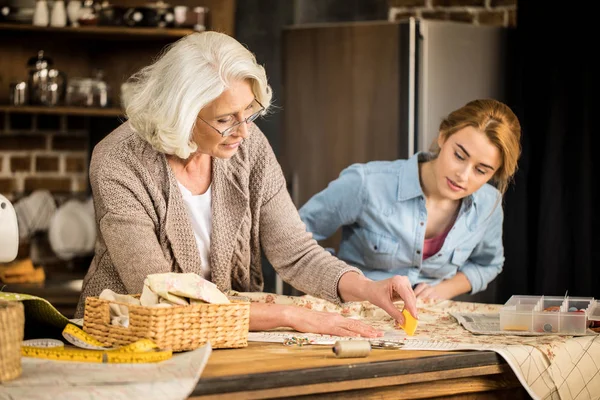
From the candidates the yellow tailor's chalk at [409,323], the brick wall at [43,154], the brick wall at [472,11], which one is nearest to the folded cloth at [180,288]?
the yellow tailor's chalk at [409,323]

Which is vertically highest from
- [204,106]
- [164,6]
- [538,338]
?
[164,6]

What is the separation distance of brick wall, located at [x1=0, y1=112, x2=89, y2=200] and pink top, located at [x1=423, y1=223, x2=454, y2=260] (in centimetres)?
198

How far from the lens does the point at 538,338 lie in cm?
219

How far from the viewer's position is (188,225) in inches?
95.7

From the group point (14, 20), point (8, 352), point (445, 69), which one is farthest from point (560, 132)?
point (8, 352)

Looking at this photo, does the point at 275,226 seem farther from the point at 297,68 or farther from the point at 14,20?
the point at 14,20

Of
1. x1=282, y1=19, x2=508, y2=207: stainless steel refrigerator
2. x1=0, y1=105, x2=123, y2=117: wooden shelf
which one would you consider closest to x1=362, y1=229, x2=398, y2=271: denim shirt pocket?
x1=282, y1=19, x2=508, y2=207: stainless steel refrigerator

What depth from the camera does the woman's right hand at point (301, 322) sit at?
7.10 ft

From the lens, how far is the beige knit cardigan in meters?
2.27

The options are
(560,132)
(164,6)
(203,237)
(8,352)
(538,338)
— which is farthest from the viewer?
(164,6)

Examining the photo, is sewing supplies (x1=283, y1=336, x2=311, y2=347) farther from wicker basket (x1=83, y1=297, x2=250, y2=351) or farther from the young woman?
the young woman

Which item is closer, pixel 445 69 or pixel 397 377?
pixel 397 377

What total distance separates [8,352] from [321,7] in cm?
331

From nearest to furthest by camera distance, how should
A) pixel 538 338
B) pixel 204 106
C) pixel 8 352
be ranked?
pixel 8 352 < pixel 538 338 < pixel 204 106
